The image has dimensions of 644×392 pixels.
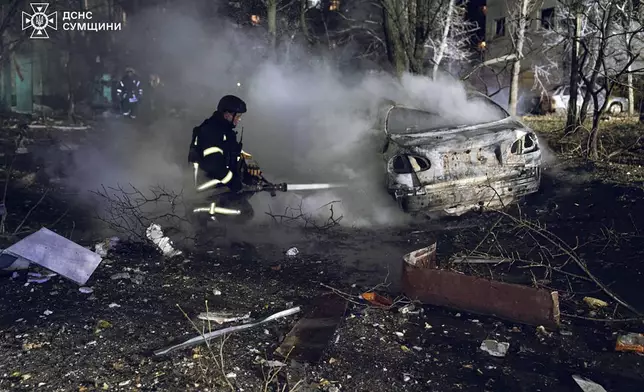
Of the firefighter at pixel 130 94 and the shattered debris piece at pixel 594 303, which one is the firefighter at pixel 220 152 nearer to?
the shattered debris piece at pixel 594 303

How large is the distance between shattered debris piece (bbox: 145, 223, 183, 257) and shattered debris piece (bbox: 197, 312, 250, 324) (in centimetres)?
175

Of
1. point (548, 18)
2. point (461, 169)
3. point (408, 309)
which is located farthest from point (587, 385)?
point (548, 18)

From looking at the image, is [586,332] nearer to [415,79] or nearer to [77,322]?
[77,322]

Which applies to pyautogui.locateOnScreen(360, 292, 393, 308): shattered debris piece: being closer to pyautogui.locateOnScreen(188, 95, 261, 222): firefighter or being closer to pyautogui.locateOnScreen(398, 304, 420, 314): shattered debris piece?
pyautogui.locateOnScreen(398, 304, 420, 314): shattered debris piece

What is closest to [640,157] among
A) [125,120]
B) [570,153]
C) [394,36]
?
[570,153]

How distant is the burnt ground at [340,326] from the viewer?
3.48m

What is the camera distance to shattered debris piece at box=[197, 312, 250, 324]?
4.32 meters

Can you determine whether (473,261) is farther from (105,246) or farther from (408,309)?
(105,246)

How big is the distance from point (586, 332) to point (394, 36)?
8091 millimetres

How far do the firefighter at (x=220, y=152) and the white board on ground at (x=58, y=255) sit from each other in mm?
1596

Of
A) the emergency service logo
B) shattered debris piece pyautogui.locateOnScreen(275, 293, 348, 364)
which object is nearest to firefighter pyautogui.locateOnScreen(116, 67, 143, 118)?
the emergency service logo

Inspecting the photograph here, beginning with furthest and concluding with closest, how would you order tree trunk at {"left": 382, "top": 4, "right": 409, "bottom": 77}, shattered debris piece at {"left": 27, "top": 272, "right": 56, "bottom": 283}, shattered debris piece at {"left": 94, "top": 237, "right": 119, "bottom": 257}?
tree trunk at {"left": 382, "top": 4, "right": 409, "bottom": 77} < shattered debris piece at {"left": 94, "top": 237, "right": 119, "bottom": 257} < shattered debris piece at {"left": 27, "top": 272, "right": 56, "bottom": 283}

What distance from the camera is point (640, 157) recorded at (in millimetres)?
9117

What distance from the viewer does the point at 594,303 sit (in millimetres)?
4516
